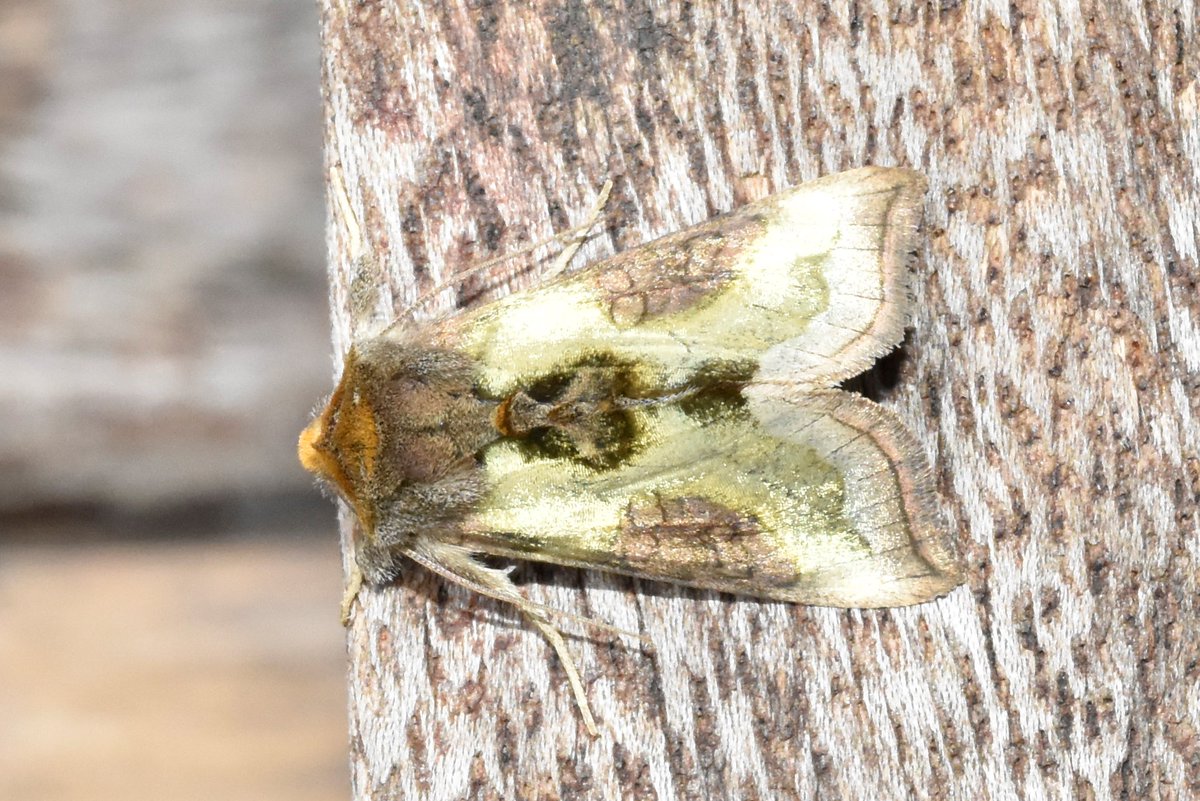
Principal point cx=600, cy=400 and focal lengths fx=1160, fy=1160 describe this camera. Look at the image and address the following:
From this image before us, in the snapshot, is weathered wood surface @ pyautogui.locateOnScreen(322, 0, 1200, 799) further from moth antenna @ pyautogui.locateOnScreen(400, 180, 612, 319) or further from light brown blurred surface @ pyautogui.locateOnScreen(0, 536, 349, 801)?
light brown blurred surface @ pyautogui.locateOnScreen(0, 536, 349, 801)

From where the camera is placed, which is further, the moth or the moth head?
the moth head

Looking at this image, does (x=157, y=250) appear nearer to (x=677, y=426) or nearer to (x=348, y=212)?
(x=348, y=212)

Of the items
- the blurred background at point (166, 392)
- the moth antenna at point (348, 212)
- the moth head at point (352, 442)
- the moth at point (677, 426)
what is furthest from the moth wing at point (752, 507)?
the blurred background at point (166, 392)

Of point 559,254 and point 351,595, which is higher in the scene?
point 559,254

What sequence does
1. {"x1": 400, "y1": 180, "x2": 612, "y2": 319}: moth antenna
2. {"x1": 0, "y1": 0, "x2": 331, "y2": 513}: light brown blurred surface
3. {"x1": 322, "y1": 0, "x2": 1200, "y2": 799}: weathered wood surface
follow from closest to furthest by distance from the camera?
{"x1": 322, "y1": 0, "x2": 1200, "y2": 799}: weathered wood surface → {"x1": 400, "y1": 180, "x2": 612, "y2": 319}: moth antenna → {"x1": 0, "y1": 0, "x2": 331, "y2": 513}: light brown blurred surface

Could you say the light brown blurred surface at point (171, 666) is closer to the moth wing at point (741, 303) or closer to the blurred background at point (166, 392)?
the blurred background at point (166, 392)

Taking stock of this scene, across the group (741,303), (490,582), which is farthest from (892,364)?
(490,582)

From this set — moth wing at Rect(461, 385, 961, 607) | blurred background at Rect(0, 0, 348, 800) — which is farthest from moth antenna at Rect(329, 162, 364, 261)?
blurred background at Rect(0, 0, 348, 800)
